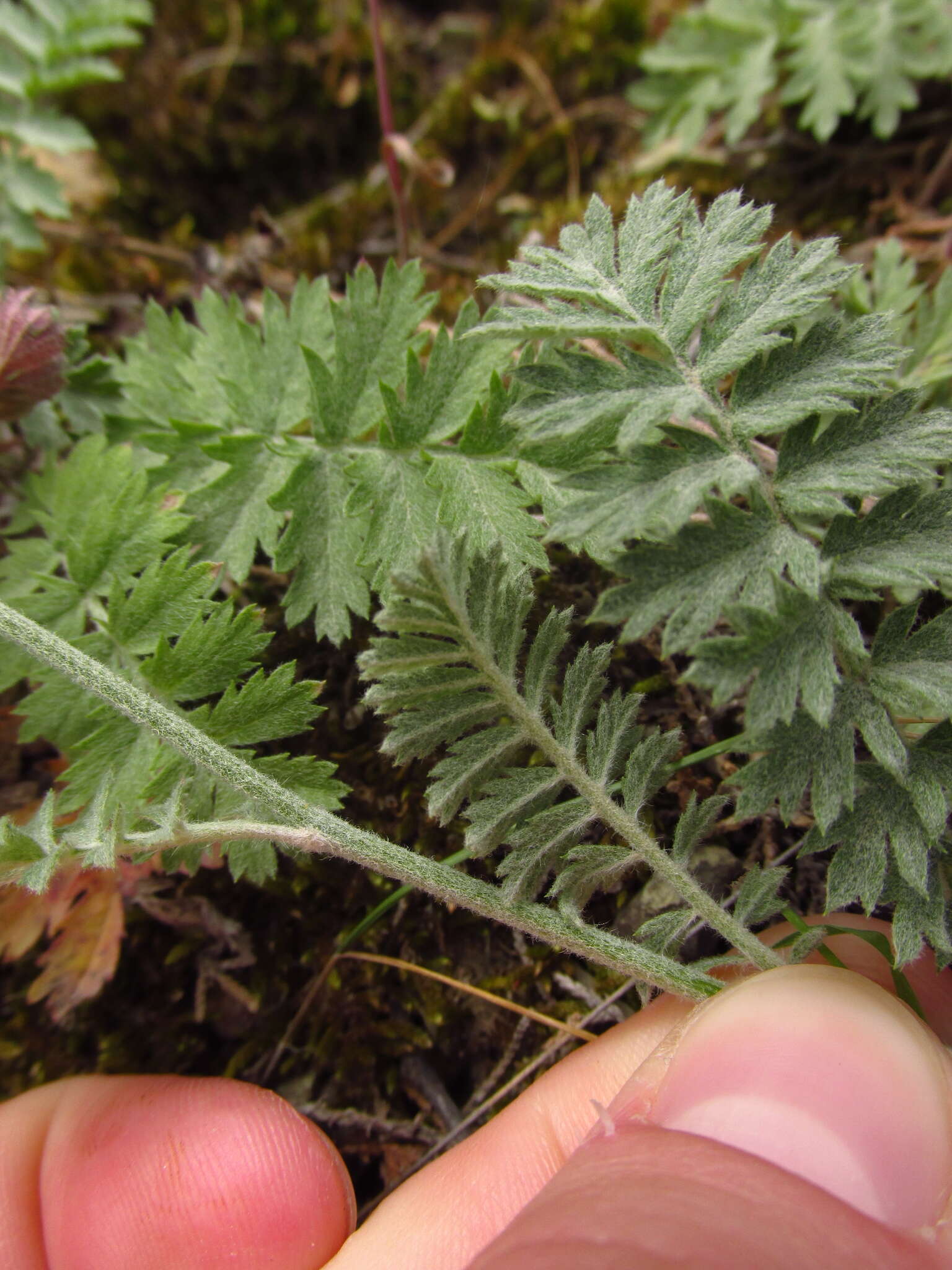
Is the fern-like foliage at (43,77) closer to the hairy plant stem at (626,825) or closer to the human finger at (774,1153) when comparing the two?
the hairy plant stem at (626,825)

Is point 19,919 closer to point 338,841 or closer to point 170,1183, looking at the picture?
point 170,1183

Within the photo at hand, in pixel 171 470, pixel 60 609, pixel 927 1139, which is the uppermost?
pixel 171 470

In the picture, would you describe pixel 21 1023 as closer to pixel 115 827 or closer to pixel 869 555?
pixel 115 827

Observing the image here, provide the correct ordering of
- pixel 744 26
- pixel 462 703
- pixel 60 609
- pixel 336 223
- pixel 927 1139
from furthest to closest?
pixel 336 223, pixel 744 26, pixel 60 609, pixel 462 703, pixel 927 1139

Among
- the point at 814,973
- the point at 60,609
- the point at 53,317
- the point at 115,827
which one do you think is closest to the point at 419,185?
the point at 53,317

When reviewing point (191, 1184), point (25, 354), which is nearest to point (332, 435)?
point (25, 354)

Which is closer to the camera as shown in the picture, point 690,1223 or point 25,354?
point 690,1223
